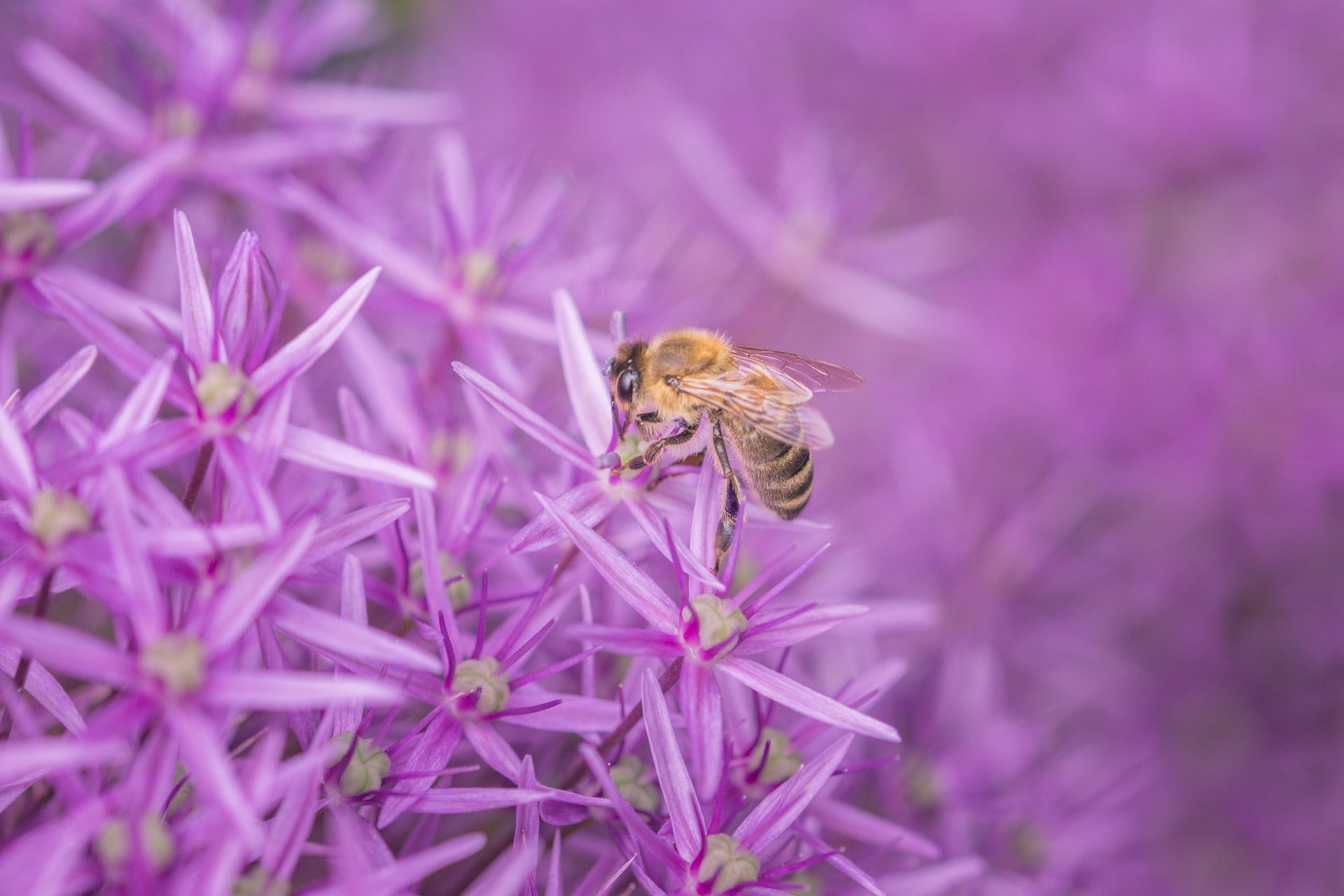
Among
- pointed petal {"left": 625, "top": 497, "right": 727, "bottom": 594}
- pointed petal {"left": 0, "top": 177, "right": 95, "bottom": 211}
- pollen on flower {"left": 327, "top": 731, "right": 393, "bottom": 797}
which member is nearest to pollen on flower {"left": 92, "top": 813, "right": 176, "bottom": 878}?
pollen on flower {"left": 327, "top": 731, "right": 393, "bottom": 797}

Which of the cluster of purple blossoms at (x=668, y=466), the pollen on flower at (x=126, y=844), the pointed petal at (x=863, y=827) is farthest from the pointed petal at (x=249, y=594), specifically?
the pointed petal at (x=863, y=827)

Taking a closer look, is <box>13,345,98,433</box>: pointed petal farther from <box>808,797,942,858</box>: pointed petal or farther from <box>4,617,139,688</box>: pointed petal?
<box>808,797,942,858</box>: pointed petal

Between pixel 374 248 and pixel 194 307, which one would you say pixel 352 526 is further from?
pixel 374 248

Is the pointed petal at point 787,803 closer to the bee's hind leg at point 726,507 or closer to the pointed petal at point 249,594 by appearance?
the bee's hind leg at point 726,507

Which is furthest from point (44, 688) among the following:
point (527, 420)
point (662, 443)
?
point (662, 443)

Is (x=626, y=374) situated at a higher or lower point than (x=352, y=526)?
higher
